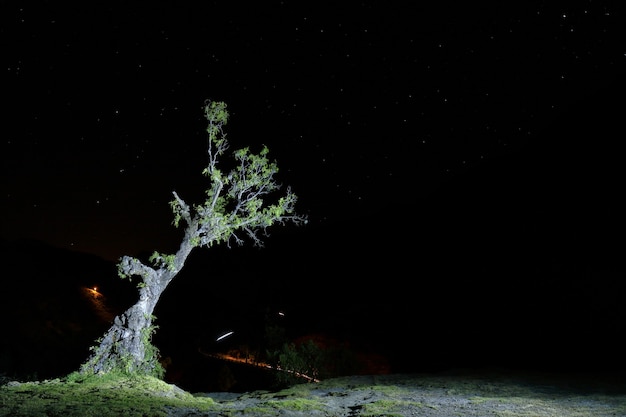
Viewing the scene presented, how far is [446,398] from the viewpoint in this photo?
9320 millimetres

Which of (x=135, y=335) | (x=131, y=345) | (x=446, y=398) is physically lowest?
(x=446, y=398)

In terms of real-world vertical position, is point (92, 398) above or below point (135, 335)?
below

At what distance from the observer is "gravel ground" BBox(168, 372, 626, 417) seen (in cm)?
756

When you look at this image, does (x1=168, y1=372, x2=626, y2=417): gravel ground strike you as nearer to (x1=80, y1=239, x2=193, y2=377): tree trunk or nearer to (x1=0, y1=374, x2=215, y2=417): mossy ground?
(x1=0, y1=374, x2=215, y2=417): mossy ground

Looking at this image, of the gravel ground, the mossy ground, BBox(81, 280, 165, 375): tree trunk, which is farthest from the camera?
BBox(81, 280, 165, 375): tree trunk

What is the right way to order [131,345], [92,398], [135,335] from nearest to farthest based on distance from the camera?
[92,398]
[131,345]
[135,335]

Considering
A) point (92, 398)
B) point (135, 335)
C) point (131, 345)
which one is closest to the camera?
point (92, 398)

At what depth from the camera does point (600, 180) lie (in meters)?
30.3

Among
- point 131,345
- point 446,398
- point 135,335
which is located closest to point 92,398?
point 131,345

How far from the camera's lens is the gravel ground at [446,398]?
756cm

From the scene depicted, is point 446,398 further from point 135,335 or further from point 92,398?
point 135,335

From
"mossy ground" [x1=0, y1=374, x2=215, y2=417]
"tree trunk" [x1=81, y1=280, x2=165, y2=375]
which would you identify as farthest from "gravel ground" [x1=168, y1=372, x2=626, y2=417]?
"tree trunk" [x1=81, y1=280, x2=165, y2=375]

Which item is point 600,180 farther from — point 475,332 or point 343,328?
point 343,328

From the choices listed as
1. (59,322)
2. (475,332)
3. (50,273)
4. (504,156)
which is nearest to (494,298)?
(475,332)
